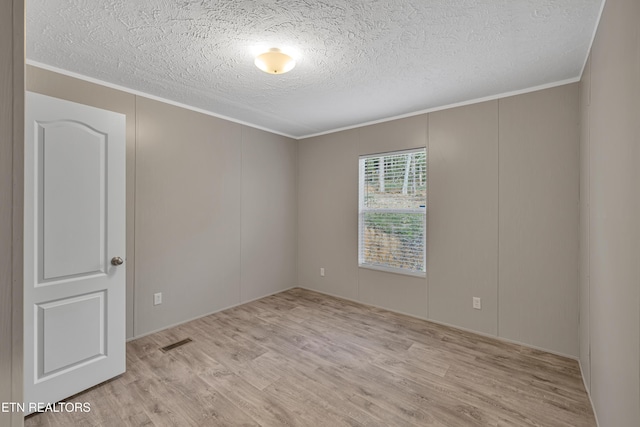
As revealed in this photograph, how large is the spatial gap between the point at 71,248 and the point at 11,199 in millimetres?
1415

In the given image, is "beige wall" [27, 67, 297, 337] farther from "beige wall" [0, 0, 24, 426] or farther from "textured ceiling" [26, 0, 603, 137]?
"beige wall" [0, 0, 24, 426]

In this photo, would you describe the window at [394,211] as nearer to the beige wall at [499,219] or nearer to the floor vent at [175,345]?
the beige wall at [499,219]

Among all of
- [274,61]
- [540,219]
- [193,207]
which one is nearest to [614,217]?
[540,219]

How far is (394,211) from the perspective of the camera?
3639 millimetres

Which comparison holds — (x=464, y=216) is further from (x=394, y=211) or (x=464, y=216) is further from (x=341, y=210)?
(x=341, y=210)

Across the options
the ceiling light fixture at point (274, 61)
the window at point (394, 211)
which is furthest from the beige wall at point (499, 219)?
the ceiling light fixture at point (274, 61)

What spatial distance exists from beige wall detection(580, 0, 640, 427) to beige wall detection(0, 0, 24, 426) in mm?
2096

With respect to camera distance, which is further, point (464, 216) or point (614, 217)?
point (464, 216)

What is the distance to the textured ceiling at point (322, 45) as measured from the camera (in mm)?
1646


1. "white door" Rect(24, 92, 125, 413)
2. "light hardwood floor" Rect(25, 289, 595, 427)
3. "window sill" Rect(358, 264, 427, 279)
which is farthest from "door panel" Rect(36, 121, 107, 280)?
"window sill" Rect(358, 264, 427, 279)

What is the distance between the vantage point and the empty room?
1.59 meters

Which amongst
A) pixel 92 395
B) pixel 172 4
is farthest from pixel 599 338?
pixel 92 395

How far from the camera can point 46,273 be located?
188cm

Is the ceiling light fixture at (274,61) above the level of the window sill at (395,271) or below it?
above
